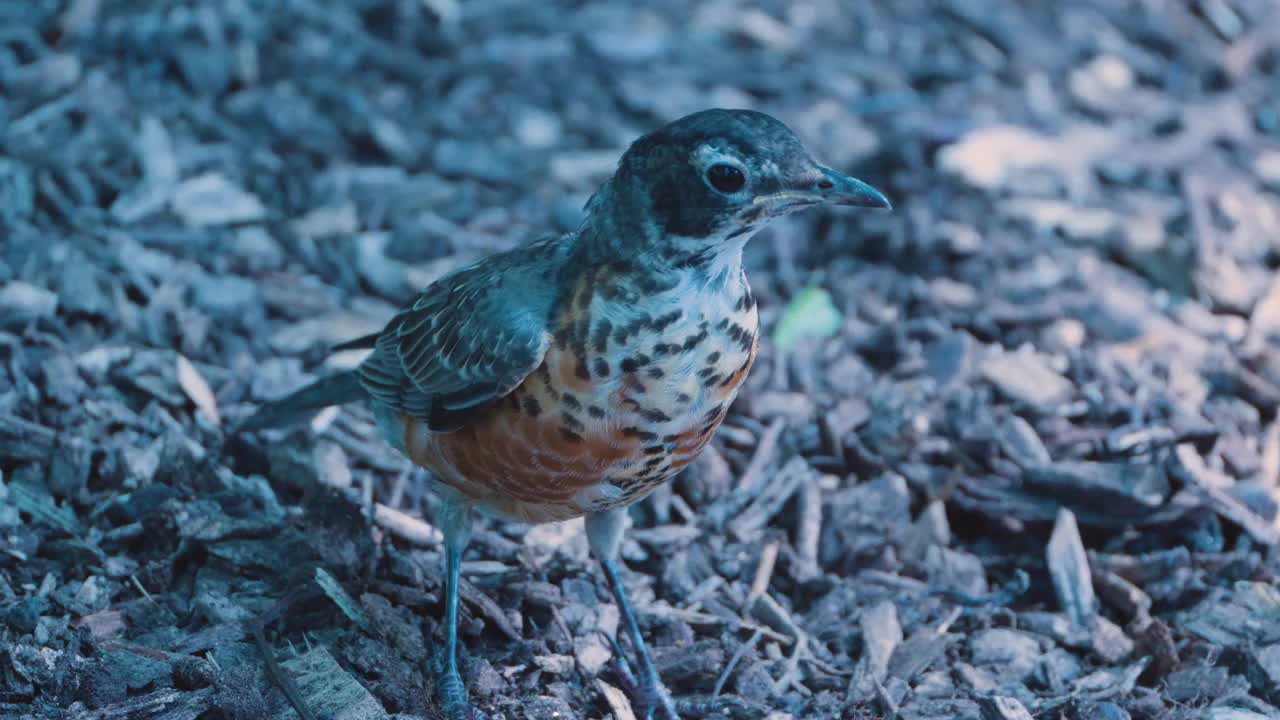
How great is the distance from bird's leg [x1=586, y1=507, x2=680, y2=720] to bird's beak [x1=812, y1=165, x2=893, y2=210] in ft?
4.11

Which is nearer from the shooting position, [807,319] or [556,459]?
[556,459]

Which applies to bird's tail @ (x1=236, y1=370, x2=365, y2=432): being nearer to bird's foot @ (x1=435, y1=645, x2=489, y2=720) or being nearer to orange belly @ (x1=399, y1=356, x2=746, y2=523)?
orange belly @ (x1=399, y1=356, x2=746, y2=523)

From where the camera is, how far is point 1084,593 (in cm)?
482

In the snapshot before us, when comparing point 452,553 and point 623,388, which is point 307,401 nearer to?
point 452,553

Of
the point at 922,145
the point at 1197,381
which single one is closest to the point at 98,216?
the point at 922,145

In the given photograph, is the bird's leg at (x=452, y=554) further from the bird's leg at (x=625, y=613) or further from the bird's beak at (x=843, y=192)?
the bird's beak at (x=843, y=192)

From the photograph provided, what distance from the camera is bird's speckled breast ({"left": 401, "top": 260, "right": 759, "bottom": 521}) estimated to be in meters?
3.73

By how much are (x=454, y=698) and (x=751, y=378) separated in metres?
2.26

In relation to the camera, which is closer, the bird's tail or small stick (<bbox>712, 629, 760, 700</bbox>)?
small stick (<bbox>712, 629, 760, 700</bbox>)

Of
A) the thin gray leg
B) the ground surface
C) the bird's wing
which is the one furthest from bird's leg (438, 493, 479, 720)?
the bird's wing

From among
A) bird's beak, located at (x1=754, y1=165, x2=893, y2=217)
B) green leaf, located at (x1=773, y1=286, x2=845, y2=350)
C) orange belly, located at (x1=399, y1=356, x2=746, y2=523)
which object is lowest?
green leaf, located at (x1=773, y1=286, x2=845, y2=350)

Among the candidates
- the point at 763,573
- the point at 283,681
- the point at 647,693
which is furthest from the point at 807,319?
the point at 283,681

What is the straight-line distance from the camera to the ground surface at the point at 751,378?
14.3 ft

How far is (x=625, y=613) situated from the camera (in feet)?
15.0
